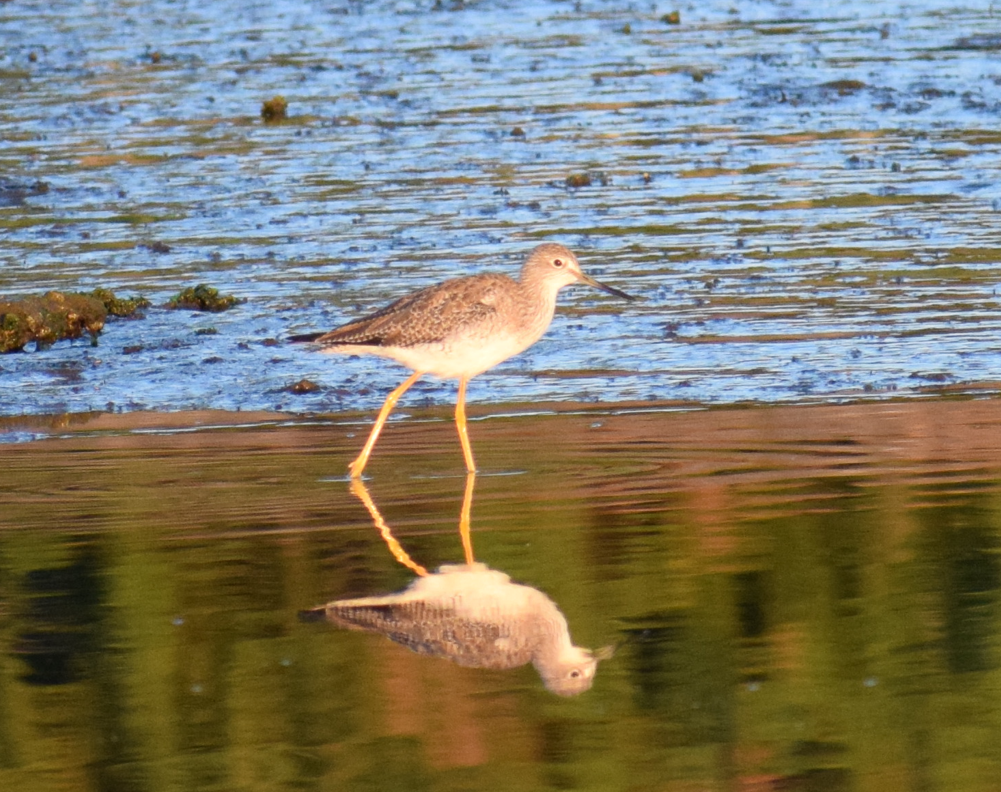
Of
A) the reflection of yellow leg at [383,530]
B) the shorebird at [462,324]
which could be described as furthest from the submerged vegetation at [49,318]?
the reflection of yellow leg at [383,530]

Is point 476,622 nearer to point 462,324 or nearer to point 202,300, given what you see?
point 462,324

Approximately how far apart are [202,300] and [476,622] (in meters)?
6.72

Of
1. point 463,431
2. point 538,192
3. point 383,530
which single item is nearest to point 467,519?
point 383,530

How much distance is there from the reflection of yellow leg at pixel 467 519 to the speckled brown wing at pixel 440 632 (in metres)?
0.70

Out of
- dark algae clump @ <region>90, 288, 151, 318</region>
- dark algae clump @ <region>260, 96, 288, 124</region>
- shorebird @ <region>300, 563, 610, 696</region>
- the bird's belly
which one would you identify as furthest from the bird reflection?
dark algae clump @ <region>260, 96, 288, 124</region>

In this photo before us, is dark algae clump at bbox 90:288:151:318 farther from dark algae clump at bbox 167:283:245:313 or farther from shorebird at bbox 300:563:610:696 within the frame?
shorebird at bbox 300:563:610:696

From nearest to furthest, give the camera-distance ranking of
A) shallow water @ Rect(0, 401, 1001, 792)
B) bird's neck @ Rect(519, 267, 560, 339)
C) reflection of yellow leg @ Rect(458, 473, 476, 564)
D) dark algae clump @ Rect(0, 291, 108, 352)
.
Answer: shallow water @ Rect(0, 401, 1001, 792), reflection of yellow leg @ Rect(458, 473, 476, 564), bird's neck @ Rect(519, 267, 560, 339), dark algae clump @ Rect(0, 291, 108, 352)

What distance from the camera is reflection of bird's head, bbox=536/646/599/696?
20.4 ft

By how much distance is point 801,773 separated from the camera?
218 inches

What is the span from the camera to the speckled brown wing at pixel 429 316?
9.50m

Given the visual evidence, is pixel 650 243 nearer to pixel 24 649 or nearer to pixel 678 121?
pixel 678 121

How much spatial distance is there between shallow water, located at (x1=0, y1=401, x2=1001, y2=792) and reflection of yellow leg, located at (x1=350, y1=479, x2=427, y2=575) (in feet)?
0.17

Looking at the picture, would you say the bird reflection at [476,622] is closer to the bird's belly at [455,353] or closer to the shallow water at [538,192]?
the bird's belly at [455,353]

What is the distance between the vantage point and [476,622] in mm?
6820
